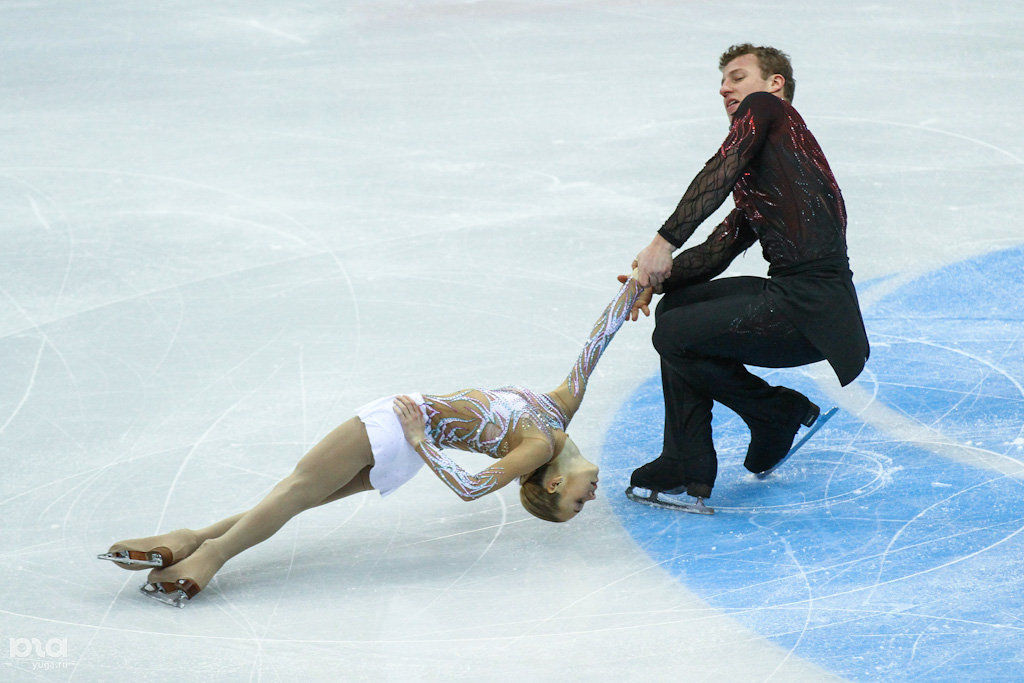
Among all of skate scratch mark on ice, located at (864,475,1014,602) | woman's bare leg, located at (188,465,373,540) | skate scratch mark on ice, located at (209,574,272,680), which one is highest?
woman's bare leg, located at (188,465,373,540)

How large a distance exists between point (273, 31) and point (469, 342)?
6082 millimetres

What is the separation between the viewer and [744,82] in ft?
13.2

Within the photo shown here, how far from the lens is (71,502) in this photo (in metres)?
4.09

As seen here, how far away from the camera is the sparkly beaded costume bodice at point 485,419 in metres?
3.71

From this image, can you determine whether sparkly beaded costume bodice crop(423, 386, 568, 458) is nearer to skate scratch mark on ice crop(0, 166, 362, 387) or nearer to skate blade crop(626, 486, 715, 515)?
skate blade crop(626, 486, 715, 515)

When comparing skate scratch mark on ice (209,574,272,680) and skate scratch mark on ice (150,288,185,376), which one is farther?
skate scratch mark on ice (150,288,185,376)

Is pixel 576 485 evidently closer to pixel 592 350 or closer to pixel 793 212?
pixel 592 350

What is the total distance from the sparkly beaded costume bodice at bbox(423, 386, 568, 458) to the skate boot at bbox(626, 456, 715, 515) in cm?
48

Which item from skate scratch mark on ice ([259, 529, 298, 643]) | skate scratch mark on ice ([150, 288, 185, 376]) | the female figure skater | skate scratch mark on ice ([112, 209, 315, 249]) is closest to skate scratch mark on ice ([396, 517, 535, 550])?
the female figure skater

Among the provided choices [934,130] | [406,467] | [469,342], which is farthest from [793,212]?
[934,130]

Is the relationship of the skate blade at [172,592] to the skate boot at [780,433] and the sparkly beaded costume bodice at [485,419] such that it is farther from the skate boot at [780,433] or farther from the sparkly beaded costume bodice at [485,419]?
the skate boot at [780,433]

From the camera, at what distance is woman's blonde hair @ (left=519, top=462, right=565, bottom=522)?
3.72 meters

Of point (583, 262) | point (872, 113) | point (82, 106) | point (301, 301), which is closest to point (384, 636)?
point (301, 301)

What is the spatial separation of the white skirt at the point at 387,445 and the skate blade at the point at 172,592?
1.93 feet
